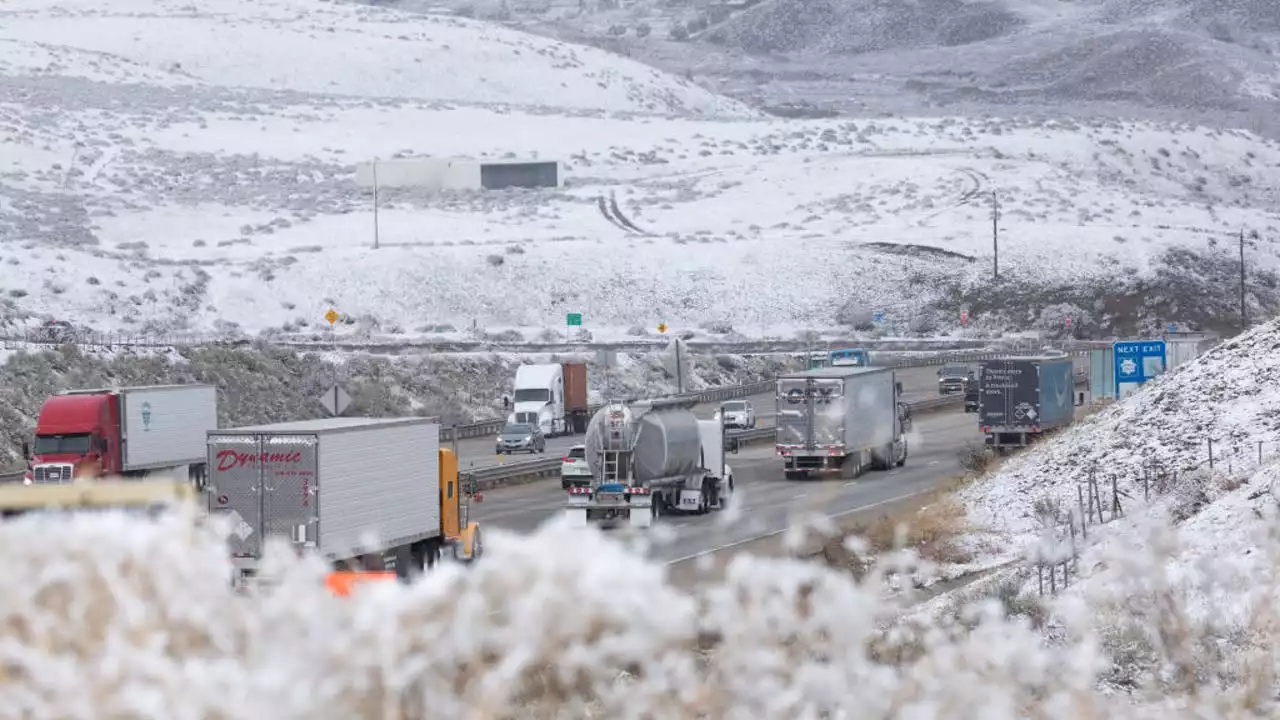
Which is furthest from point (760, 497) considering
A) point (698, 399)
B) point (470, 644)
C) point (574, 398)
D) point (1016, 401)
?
point (470, 644)

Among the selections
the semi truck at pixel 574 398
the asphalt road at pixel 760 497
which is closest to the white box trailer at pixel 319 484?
the asphalt road at pixel 760 497

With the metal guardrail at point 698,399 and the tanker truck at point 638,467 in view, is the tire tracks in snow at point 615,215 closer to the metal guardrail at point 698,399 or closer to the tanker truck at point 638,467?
the metal guardrail at point 698,399

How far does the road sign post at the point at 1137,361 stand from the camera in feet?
148

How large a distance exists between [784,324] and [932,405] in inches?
1532

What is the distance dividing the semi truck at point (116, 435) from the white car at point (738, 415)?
1009 inches

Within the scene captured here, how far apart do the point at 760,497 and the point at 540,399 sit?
21.7 meters

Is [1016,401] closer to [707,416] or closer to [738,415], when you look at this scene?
[738,415]

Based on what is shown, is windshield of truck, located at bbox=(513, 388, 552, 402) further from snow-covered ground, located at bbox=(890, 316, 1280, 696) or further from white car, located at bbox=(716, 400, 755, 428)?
snow-covered ground, located at bbox=(890, 316, 1280, 696)

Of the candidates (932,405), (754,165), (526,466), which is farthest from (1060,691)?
(754,165)

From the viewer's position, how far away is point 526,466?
157ft

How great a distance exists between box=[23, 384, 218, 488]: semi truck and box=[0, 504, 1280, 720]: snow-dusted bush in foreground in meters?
31.9

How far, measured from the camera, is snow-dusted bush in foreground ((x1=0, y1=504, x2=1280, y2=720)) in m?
5.05

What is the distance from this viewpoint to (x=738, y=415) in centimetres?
6234

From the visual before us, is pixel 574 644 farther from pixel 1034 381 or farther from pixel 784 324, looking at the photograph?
pixel 784 324
